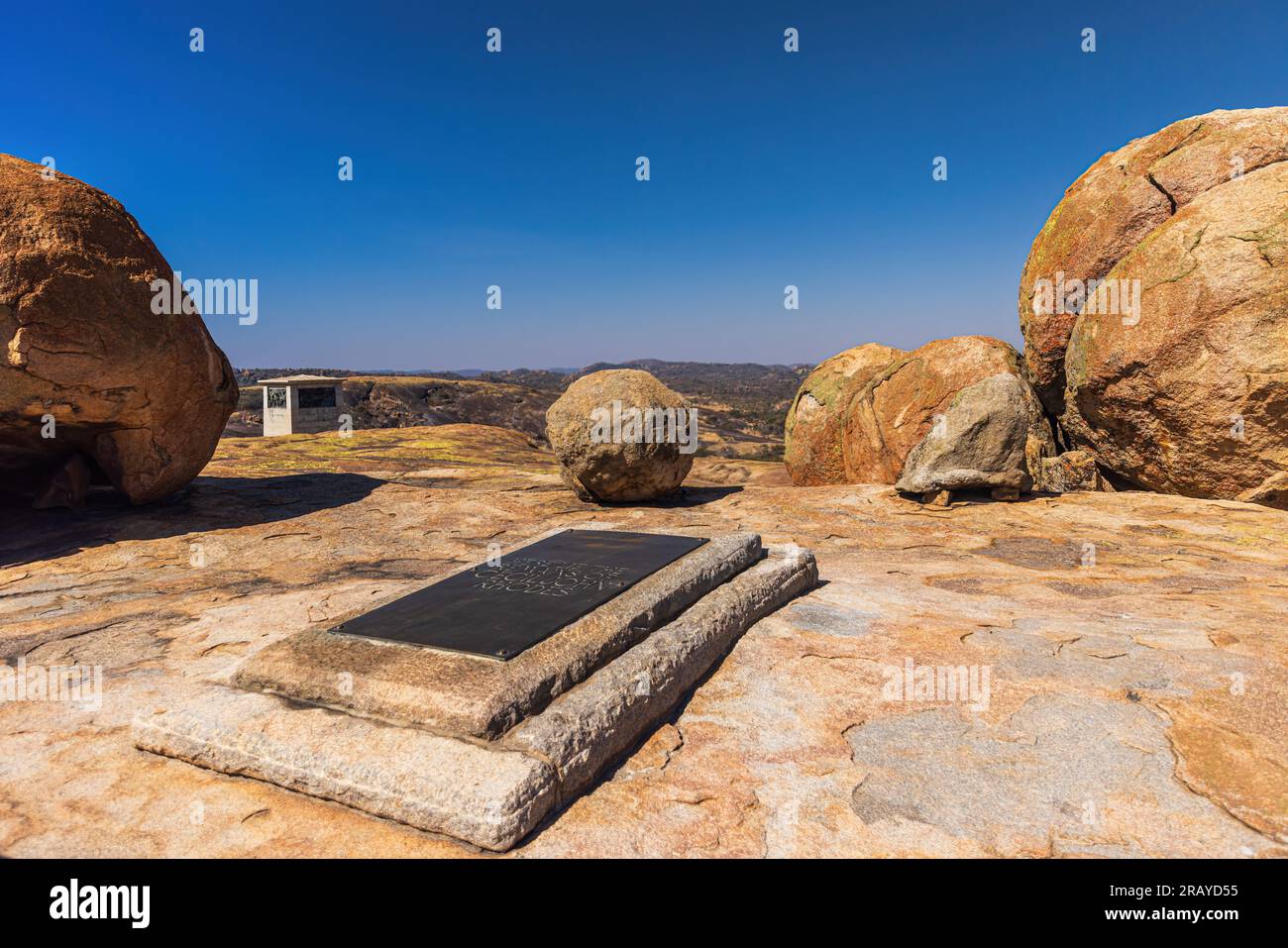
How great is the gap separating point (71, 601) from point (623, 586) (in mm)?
3818

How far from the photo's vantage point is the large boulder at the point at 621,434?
24.4 ft

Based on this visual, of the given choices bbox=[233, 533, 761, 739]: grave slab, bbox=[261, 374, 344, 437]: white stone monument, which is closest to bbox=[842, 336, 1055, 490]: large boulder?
bbox=[233, 533, 761, 739]: grave slab

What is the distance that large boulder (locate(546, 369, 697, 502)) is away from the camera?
24.4ft

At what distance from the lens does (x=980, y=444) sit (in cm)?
734

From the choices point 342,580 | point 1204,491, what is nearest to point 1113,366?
point 1204,491

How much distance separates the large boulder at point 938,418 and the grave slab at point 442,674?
4.91 m

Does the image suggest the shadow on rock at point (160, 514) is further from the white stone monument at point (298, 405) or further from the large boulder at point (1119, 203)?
the large boulder at point (1119, 203)

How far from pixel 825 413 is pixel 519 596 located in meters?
7.37

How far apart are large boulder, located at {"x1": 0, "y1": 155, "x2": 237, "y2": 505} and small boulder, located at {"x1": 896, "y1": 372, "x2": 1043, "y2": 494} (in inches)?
281

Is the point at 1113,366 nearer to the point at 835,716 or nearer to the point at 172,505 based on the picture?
the point at 835,716

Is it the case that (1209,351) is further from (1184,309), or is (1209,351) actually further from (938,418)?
(938,418)

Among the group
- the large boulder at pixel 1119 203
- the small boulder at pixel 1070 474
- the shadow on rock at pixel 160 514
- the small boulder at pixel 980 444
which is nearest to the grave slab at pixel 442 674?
→ the shadow on rock at pixel 160 514

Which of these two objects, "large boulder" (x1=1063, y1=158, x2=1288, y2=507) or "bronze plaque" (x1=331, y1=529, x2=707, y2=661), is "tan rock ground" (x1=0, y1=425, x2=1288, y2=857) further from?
"bronze plaque" (x1=331, y1=529, x2=707, y2=661)
